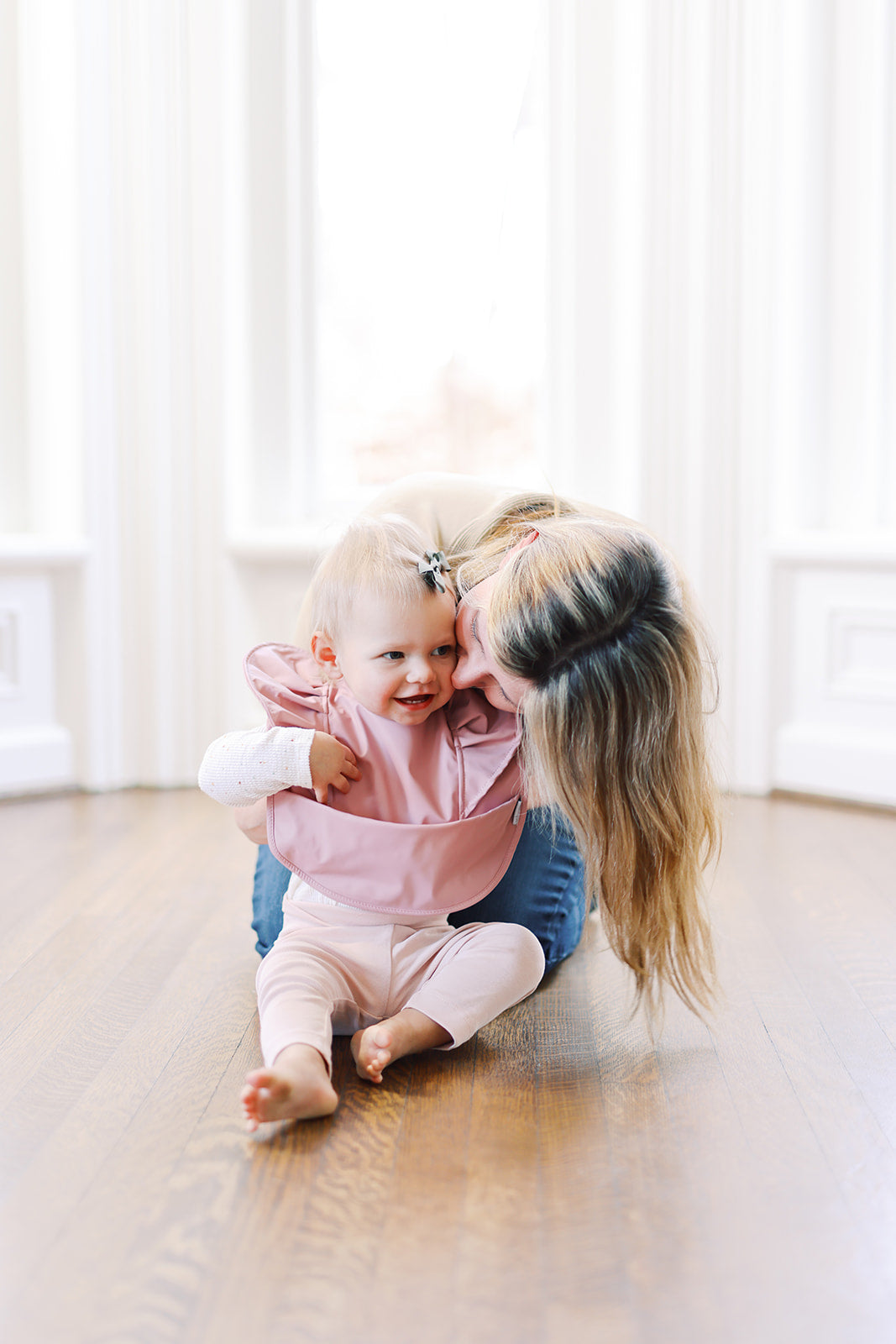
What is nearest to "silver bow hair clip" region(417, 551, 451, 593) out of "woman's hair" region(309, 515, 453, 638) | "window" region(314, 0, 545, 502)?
"woman's hair" region(309, 515, 453, 638)

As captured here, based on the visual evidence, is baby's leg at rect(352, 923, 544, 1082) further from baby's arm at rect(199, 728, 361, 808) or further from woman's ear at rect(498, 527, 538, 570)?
woman's ear at rect(498, 527, 538, 570)

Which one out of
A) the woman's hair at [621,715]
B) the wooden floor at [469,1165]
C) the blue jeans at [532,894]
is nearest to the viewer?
the wooden floor at [469,1165]

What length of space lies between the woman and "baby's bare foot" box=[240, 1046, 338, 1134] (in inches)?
13.6

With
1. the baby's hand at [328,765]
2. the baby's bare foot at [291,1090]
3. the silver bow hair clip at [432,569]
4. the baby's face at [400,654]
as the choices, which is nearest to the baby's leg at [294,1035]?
the baby's bare foot at [291,1090]

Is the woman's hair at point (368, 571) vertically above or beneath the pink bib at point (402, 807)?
above

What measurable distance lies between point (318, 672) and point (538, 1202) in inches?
26.0

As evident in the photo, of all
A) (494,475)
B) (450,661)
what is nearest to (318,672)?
(450,661)

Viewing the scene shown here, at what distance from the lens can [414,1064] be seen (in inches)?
49.7

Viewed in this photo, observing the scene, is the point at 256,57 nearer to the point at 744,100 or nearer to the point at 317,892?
the point at 744,100

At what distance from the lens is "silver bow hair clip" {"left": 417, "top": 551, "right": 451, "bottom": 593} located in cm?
125

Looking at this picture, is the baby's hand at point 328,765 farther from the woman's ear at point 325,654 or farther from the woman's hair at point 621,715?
the woman's hair at point 621,715

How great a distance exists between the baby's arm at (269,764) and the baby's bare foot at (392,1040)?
0.26 m

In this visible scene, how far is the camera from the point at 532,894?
1.51 meters

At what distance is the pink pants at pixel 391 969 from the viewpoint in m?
1.24
